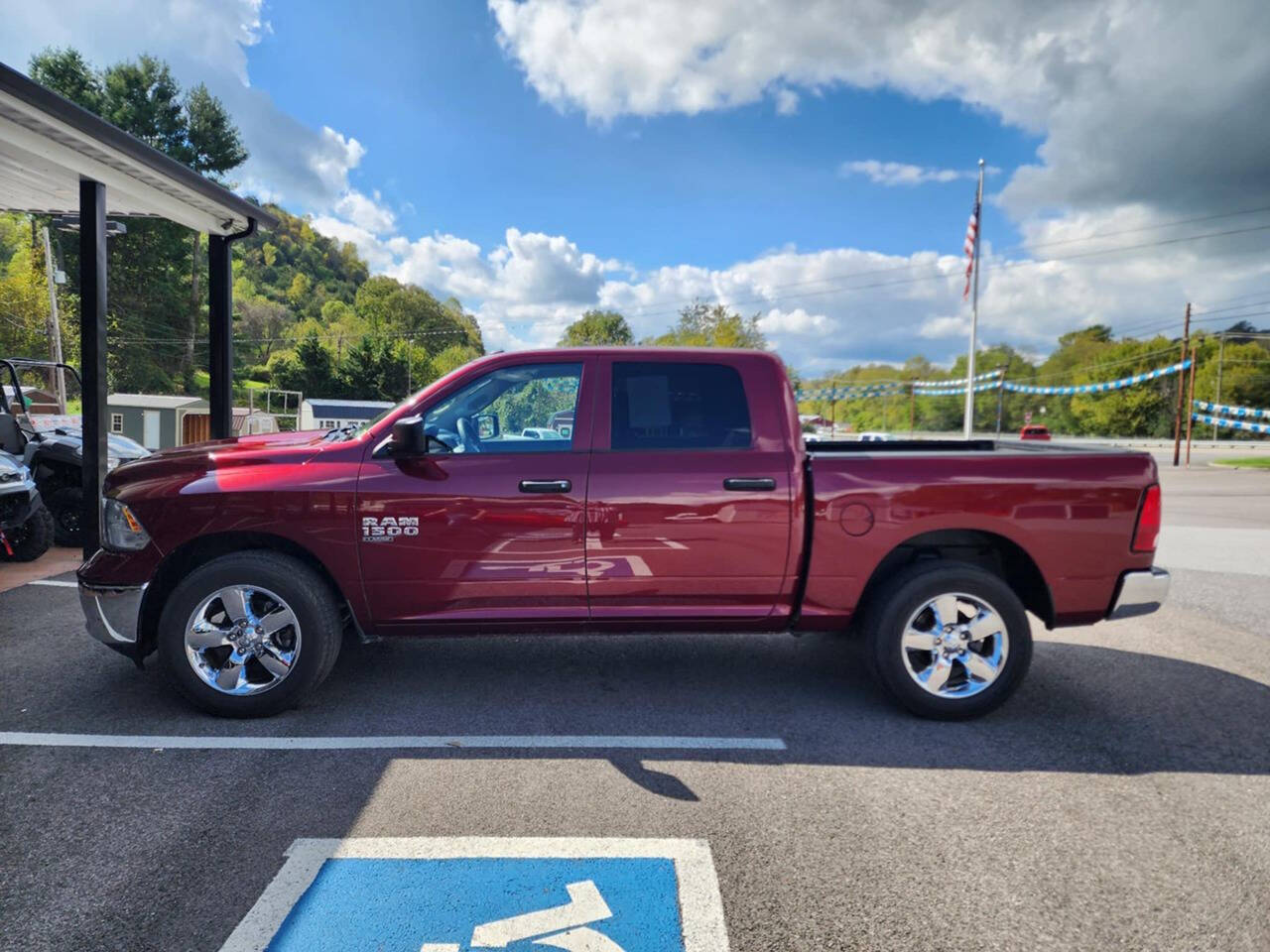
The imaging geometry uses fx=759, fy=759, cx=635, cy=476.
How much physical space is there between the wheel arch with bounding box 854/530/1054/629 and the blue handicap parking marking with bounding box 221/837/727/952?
1.91 metres

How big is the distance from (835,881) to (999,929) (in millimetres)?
496

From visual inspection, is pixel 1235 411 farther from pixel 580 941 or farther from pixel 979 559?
pixel 580 941

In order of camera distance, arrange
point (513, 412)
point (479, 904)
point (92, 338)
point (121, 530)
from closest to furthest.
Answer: point (479, 904)
point (121, 530)
point (513, 412)
point (92, 338)

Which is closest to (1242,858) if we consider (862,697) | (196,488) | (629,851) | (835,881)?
(835,881)

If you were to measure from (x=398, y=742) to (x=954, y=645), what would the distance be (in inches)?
110

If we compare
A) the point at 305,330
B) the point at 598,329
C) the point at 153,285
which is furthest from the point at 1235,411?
the point at 305,330

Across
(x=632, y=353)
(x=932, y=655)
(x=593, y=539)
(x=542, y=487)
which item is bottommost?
(x=932, y=655)

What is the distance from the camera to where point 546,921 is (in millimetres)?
2307

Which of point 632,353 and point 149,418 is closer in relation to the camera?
point 632,353

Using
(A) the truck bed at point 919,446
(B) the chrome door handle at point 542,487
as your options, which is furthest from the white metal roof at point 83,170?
(A) the truck bed at point 919,446

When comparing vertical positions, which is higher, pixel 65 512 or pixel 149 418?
pixel 149 418

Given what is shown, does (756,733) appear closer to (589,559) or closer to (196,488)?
(589,559)

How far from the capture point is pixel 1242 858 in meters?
2.73

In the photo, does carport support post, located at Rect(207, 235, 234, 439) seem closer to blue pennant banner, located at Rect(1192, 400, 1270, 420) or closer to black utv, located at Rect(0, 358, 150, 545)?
black utv, located at Rect(0, 358, 150, 545)
